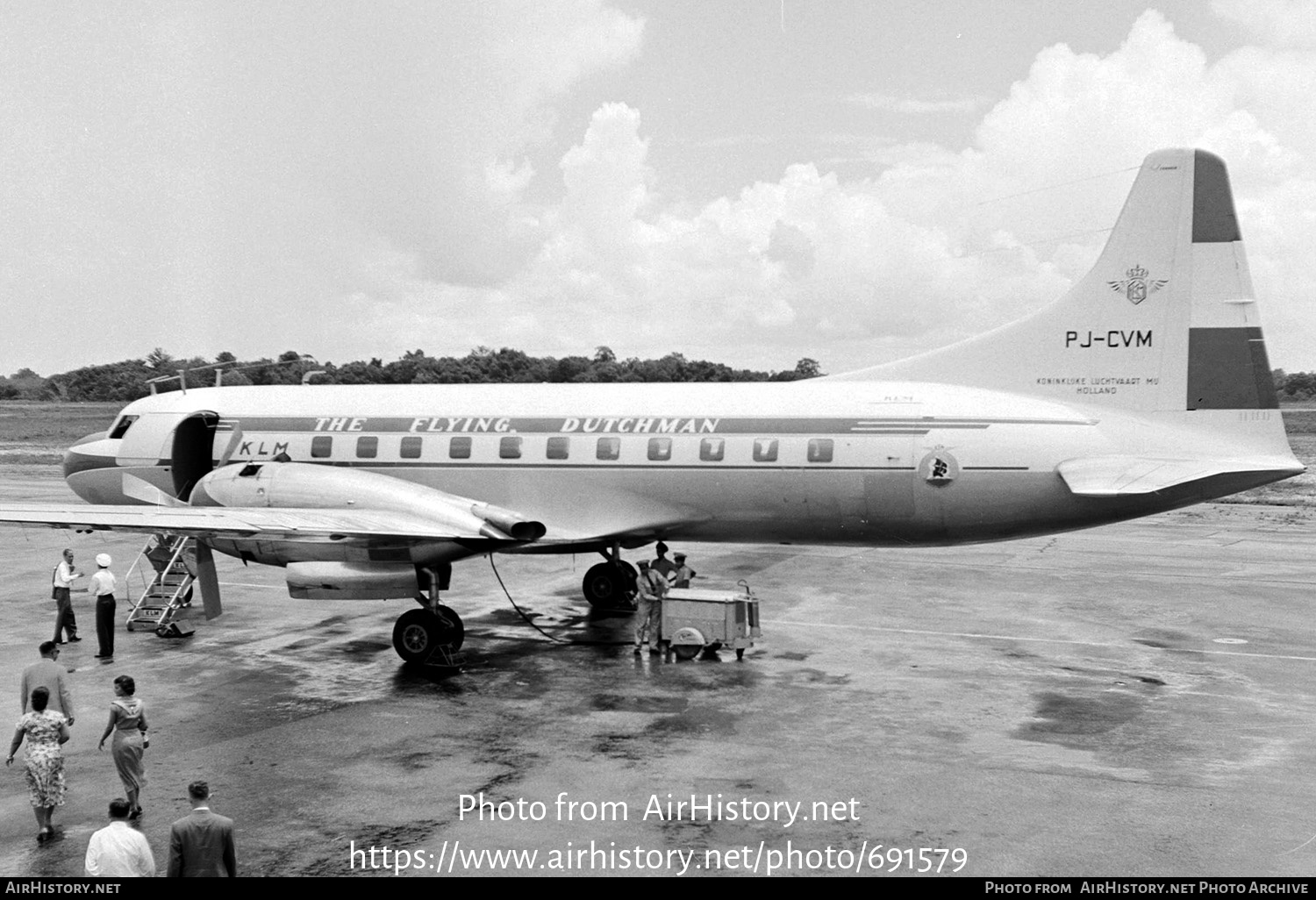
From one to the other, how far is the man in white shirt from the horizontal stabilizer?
12810 mm

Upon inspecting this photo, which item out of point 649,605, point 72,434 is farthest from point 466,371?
point 649,605

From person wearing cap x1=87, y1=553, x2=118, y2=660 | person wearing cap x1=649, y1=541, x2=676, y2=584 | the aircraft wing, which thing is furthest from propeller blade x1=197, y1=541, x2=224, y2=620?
person wearing cap x1=649, y1=541, x2=676, y2=584

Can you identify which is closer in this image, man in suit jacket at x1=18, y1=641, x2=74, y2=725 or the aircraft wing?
man in suit jacket at x1=18, y1=641, x2=74, y2=725

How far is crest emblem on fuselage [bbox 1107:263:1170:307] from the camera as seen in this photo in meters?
16.0

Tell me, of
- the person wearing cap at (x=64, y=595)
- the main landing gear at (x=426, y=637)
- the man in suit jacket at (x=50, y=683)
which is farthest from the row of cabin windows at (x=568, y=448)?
the man in suit jacket at (x=50, y=683)

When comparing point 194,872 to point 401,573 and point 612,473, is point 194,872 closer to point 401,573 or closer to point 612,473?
point 401,573

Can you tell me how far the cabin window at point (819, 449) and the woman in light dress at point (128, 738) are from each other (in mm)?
10508

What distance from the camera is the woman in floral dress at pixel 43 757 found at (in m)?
9.44

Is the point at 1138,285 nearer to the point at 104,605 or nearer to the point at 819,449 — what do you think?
the point at 819,449

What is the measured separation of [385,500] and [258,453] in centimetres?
455

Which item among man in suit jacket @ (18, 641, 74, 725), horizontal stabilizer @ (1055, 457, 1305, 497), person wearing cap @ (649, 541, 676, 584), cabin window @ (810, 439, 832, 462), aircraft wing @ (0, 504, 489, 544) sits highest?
cabin window @ (810, 439, 832, 462)

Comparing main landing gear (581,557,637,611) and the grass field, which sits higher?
the grass field

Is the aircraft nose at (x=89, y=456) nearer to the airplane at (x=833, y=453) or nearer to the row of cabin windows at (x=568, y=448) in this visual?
the airplane at (x=833, y=453)

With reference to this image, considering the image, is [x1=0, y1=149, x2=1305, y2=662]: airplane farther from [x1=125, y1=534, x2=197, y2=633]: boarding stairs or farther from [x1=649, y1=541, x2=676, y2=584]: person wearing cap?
[x1=125, y1=534, x2=197, y2=633]: boarding stairs
